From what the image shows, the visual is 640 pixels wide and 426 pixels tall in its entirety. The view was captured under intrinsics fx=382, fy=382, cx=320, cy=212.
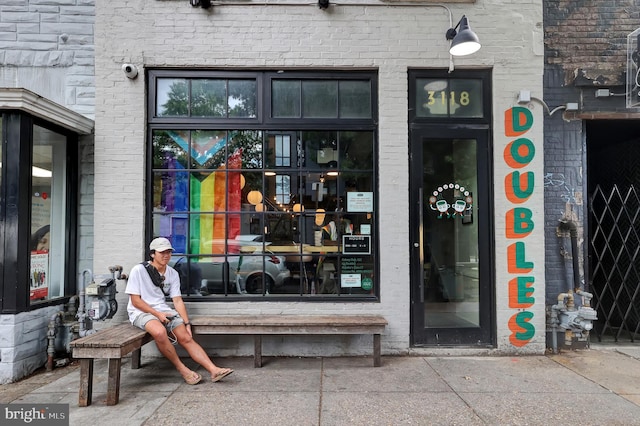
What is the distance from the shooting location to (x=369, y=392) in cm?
399

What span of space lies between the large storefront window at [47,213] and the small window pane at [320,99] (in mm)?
3353

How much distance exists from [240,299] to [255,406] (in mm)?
1664

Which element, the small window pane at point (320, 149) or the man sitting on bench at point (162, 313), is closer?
the man sitting on bench at point (162, 313)

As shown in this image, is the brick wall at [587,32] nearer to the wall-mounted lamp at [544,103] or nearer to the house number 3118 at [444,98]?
the wall-mounted lamp at [544,103]

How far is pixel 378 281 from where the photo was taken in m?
5.17

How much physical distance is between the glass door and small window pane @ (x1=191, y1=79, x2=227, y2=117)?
269cm

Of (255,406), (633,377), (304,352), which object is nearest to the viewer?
(255,406)

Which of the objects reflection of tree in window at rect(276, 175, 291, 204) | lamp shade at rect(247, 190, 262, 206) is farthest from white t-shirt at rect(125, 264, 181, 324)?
reflection of tree in window at rect(276, 175, 291, 204)

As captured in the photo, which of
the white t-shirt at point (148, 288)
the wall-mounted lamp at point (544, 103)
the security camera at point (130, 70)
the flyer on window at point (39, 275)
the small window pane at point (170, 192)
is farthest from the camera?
the small window pane at point (170, 192)

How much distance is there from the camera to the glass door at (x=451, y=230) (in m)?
5.19

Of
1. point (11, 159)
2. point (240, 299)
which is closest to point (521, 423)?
point (240, 299)

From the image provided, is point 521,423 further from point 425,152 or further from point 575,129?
point 575,129

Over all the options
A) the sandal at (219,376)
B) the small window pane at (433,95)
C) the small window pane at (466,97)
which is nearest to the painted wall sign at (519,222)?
the small window pane at (466,97)

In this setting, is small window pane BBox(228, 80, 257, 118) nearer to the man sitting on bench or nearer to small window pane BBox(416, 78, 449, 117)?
the man sitting on bench
